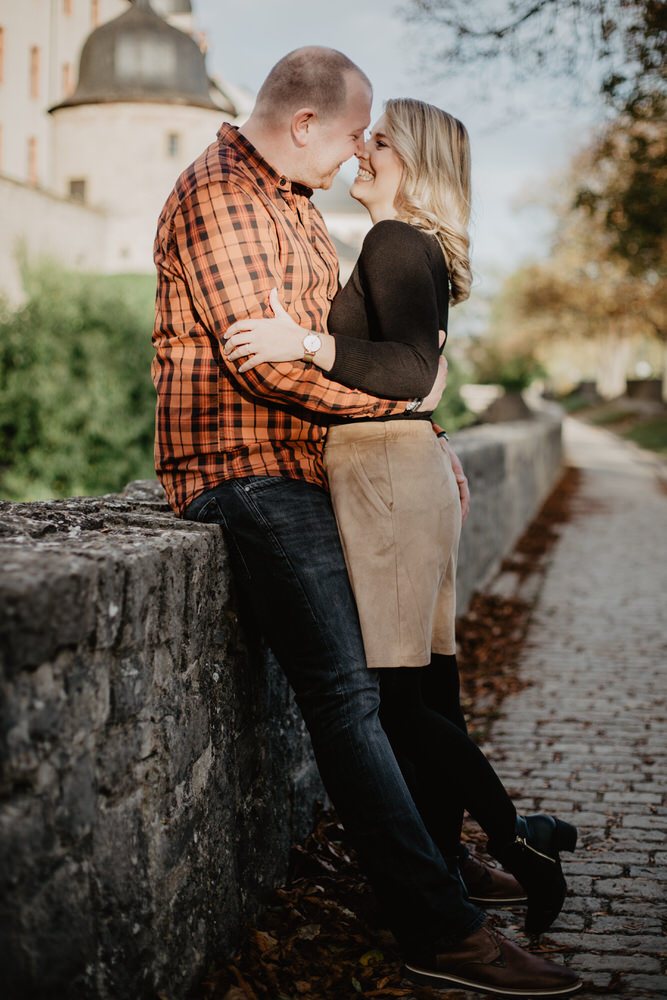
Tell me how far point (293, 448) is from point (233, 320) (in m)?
0.44

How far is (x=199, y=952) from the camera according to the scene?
277 centimetres

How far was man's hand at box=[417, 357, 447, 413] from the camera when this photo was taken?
310 centimetres

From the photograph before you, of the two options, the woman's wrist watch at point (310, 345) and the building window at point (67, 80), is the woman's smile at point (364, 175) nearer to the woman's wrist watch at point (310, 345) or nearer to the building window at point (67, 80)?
the woman's wrist watch at point (310, 345)

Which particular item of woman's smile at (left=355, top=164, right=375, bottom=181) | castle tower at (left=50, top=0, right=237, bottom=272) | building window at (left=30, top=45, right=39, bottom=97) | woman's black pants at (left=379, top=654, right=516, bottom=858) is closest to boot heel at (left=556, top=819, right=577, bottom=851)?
woman's black pants at (left=379, top=654, right=516, bottom=858)

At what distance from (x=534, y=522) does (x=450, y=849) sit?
12.2m

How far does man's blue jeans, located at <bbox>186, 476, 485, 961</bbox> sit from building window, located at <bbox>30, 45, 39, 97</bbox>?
53.2m

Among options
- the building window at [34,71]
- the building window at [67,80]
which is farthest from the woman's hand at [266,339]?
the building window at [67,80]

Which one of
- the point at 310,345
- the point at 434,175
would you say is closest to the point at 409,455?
the point at 310,345

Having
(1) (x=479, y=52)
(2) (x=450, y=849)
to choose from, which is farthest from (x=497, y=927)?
(1) (x=479, y=52)

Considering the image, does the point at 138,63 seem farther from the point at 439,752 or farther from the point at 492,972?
the point at 492,972

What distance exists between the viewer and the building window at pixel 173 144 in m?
48.8

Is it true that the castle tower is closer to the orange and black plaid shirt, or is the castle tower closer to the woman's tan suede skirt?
the orange and black plaid shirt

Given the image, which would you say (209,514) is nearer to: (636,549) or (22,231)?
(636,549)

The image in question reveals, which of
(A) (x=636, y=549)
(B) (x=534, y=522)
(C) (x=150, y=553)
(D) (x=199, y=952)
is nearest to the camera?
(C) (x=150, y=553)
